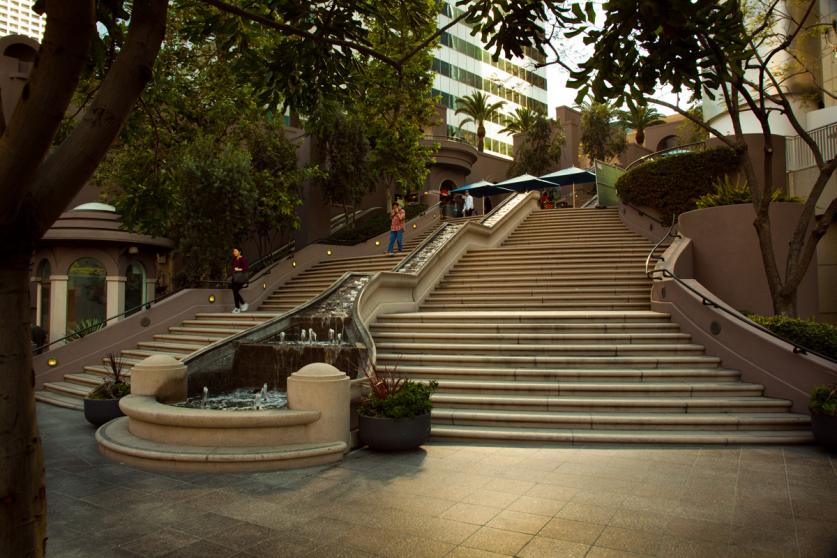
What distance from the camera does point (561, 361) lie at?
10.3 meters

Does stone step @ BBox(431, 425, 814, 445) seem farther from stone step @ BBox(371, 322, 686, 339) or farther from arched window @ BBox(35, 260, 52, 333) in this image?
arched window @ BBox(35, 260, 52, 333)

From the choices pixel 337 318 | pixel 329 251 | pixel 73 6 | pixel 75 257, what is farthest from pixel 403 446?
pixel 329 251

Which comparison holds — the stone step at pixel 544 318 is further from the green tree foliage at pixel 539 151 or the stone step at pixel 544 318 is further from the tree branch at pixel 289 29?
the green tree foliage at pixel 539 151

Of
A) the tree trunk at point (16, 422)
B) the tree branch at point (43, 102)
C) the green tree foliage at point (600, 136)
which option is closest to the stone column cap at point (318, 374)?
the tree trunk at point (16, 422)

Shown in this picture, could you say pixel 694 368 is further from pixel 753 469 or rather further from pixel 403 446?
pixel 403 446

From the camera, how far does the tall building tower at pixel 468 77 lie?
5725cm

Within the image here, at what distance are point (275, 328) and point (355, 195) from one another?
14.9 metres

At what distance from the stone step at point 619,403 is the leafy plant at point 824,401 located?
3.79ft

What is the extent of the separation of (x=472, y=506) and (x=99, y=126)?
450 centimetres

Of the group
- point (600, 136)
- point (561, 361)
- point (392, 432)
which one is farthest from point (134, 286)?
point (600, 136)

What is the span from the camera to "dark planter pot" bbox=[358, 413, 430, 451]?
291 inches

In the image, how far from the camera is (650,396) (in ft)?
30.1

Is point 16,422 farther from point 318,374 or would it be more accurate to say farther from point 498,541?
point 318,374

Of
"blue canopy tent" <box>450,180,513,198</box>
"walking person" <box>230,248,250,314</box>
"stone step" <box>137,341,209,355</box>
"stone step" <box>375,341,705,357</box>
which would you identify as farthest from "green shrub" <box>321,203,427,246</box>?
"stone step" <box>375,341,705,357</box>
